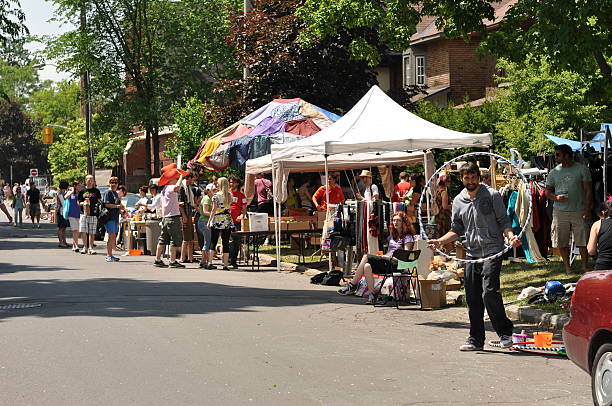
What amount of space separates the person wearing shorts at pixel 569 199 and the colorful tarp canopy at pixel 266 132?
917 cm

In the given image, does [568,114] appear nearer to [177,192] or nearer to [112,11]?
[177,192]

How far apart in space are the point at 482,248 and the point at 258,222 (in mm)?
11481

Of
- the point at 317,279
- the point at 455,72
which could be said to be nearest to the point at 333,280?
the point at 317,279

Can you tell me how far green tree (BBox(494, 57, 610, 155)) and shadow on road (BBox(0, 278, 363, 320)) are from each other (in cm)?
→ 1910

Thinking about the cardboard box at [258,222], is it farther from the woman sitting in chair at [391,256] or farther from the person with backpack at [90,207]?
the woman sitting in chair at [391,256]

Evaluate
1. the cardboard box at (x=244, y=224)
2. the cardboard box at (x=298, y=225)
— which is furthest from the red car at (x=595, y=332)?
the cardboard box at (x=244, y=224)

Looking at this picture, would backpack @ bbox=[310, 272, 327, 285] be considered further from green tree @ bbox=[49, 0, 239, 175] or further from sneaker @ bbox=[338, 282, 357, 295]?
green tree @ bbox=[49, 0, 239, 175]

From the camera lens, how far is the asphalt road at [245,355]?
7.95m

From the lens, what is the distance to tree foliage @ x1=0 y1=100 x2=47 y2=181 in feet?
347

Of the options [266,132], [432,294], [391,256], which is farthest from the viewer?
[266,132]

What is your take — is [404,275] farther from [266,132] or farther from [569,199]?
[266,132]

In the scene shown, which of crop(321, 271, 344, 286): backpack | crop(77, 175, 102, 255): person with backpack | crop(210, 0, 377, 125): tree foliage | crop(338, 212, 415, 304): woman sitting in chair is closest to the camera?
crop(338, 212, 415, 304): woman sitting in chair

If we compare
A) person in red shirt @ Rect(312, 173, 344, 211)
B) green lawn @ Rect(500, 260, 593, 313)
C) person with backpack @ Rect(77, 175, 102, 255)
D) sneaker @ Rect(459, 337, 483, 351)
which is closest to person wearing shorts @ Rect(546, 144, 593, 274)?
green lawn @ Rect(500, 260, 593, 313)

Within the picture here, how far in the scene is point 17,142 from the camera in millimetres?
106062
